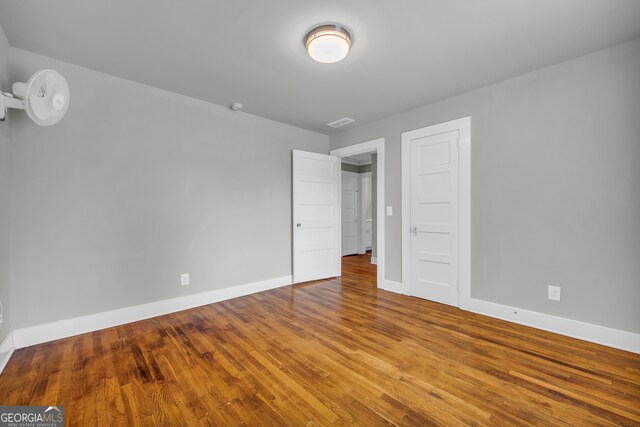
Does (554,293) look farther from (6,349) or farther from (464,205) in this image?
(6,349)

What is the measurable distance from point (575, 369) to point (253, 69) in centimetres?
357

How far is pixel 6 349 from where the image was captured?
2.12m

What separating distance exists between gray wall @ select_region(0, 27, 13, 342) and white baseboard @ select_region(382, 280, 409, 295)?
152 inches

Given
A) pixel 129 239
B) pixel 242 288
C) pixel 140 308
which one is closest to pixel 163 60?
pixel 129 239

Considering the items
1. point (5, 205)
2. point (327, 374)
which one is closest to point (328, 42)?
point (327, 374)

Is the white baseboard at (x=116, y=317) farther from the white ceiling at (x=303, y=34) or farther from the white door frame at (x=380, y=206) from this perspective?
the white ceiling at (x=303, y=34)

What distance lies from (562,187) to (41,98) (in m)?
4.22

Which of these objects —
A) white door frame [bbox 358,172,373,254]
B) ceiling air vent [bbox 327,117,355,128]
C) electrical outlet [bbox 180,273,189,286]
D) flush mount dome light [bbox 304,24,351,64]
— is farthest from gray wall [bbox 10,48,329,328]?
white door frame [bbox 358,172,373,254]

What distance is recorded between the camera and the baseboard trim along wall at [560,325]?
7.36 ft

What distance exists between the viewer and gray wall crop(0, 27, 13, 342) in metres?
2.09

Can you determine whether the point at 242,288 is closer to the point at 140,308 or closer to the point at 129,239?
the point at 140,308

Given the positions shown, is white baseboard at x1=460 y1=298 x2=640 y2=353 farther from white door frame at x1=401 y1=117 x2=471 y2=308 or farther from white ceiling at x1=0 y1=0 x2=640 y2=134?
white ceiling at x1=0 y1=0 x2=640 y2=134

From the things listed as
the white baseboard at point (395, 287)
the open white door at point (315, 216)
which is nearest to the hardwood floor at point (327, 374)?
the white baseboard at point (395, 287)

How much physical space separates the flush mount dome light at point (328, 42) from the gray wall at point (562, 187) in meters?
1.82
